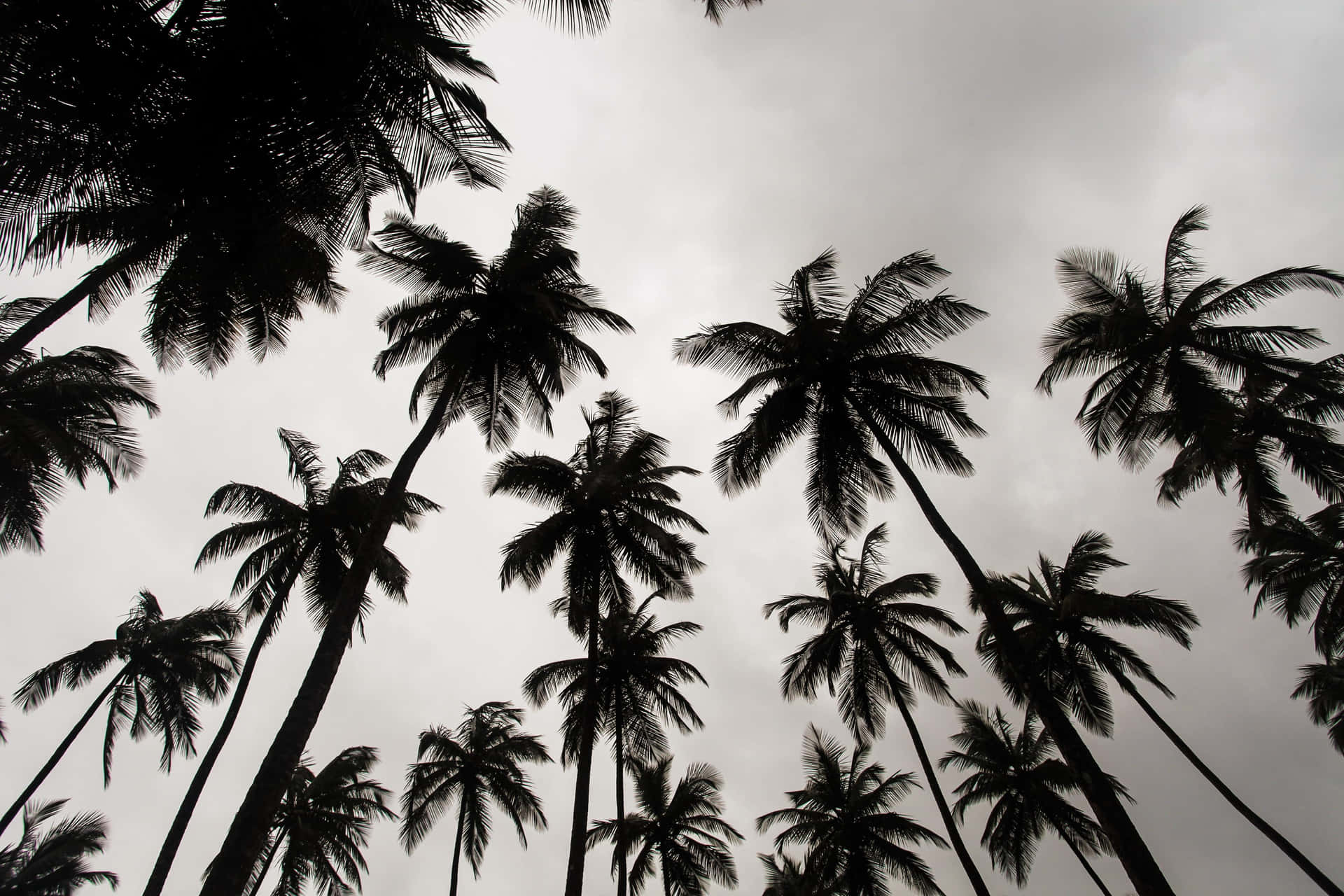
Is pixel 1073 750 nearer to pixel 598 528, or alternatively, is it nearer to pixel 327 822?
pixel 598 528

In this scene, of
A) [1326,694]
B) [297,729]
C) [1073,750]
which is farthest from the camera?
[1326,694]

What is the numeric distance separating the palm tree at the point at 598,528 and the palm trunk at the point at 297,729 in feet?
22.6

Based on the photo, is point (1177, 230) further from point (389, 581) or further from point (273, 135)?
point (389, 581)

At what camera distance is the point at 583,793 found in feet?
47.8

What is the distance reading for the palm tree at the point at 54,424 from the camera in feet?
43.1

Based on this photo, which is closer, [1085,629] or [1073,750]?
[1073,750]

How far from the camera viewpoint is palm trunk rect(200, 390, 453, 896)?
6.75m

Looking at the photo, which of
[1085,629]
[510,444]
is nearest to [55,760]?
[510,444]

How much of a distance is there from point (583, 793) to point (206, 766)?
8522 millimetres

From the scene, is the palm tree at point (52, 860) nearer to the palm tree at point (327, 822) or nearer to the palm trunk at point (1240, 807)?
the palm tree at point (327, 822)

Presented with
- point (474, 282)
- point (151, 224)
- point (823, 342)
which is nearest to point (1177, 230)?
point (823, 342)

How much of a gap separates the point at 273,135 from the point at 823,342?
10.8 m

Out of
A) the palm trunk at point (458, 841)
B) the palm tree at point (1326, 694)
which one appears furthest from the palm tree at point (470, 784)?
the palm tree at point (1326, 694)

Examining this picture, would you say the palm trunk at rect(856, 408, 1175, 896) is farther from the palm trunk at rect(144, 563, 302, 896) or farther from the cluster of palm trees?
the palm trunk at rect(144, 563, 302, 896)
